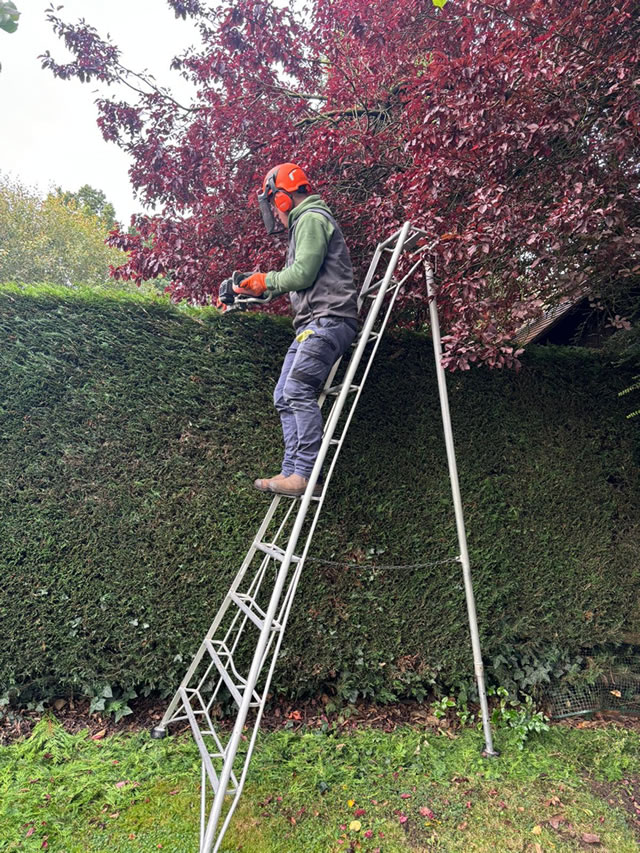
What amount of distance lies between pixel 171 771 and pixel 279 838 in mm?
682

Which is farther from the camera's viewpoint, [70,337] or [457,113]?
[70,337]

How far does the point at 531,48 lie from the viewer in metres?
2.64

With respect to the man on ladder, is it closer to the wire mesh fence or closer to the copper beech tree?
the copper beech tree

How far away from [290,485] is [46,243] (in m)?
24.0

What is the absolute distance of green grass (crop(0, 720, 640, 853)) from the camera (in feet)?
7.03

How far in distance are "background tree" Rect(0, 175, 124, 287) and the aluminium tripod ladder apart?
2050 centimetres

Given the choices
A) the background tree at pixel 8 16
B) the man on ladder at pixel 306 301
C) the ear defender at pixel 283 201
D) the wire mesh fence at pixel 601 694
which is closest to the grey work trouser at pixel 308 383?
the man on ladder at pixel 306 301

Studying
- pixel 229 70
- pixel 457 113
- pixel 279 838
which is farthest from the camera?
pixel 229 70

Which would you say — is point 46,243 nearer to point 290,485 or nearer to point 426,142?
point 426,142

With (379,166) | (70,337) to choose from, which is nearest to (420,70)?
(379,166)

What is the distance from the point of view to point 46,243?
838 inches

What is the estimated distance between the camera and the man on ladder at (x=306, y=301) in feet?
7.74

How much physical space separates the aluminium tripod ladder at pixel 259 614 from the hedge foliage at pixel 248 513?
19cm

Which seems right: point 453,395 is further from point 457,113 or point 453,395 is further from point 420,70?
point 420,70
